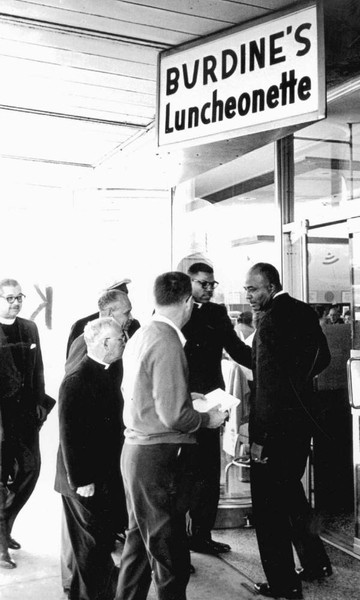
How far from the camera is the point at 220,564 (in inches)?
151

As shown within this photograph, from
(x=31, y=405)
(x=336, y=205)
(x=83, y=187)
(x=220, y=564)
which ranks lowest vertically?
(x=220, y=564)

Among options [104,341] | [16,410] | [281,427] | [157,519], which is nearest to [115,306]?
[104,341]

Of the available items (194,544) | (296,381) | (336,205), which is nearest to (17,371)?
(194,544)

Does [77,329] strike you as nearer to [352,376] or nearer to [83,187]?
[352,376]

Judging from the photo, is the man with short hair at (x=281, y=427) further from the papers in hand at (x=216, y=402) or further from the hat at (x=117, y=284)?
the hat at (x=117, y=284)

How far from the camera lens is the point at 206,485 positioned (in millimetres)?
4023

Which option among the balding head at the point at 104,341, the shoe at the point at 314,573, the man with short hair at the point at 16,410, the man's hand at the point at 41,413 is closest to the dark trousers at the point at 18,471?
the man with short hair at the point at 16,410

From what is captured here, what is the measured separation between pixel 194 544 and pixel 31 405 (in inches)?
55.2

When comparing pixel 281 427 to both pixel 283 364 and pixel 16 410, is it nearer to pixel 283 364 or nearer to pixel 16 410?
pixel 283 364

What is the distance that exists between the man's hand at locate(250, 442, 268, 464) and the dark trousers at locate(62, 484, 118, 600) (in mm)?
822

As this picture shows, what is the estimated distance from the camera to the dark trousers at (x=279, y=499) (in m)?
3.31

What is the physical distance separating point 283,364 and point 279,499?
72cm

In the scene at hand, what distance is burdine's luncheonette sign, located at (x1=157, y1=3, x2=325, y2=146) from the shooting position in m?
2.82

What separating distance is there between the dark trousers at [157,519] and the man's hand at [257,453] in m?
0.66
